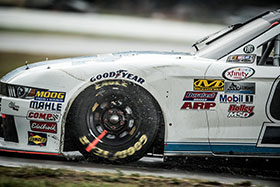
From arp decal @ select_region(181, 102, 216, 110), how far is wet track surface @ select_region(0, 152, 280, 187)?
54 cm

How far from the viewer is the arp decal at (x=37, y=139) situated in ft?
15.6

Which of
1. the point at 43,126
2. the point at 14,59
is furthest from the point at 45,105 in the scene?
the point at 14,59

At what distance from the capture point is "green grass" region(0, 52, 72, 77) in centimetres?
1057

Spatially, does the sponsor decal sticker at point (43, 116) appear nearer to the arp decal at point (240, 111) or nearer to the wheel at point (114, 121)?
the wheel at point (114, 121)

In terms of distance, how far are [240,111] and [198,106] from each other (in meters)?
0.42

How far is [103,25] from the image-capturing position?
64.7ft

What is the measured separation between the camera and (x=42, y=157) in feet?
16.9

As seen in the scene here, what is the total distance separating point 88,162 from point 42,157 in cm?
56

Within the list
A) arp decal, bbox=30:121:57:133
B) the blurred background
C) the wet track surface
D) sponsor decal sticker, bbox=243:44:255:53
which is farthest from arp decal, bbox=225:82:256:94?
the blurred background

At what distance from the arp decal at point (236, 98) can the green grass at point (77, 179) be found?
0.80m

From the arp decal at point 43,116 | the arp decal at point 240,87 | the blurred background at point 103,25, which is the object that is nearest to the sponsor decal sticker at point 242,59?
the arp decal at point 240,87

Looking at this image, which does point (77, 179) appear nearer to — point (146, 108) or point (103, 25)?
point (146, 108)

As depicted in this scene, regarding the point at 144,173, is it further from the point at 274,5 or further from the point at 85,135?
the point at 274,5

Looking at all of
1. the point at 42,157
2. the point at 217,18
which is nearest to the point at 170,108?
the point at 42,157
